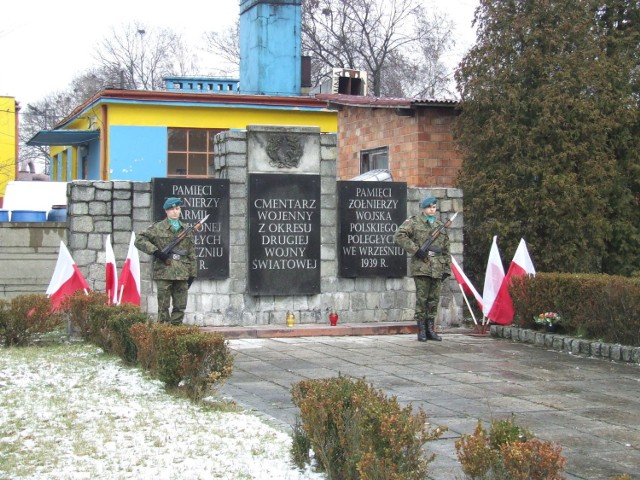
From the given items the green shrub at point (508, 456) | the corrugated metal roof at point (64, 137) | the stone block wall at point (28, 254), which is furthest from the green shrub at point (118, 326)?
the corrugated metal roof at point (64, 137)

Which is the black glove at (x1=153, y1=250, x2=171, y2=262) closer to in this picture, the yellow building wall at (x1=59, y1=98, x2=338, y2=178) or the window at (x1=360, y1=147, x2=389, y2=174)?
the window at (x1=360, y1=147, x2=389, y2=174)

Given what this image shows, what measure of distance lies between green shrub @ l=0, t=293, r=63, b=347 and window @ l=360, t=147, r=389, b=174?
9.42m

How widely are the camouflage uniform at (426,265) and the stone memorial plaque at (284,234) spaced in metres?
1.57

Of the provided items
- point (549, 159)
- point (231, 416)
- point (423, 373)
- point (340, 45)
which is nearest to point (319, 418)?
point (231, 416)

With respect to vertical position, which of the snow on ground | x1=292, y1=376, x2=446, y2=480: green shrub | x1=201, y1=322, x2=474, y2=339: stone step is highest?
x1=292, y1=376, x2=446, y2=480: green shrub

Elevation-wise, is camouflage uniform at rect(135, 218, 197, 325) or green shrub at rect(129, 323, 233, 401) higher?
camouflage uniform at rect(135, 218, 197, 325)

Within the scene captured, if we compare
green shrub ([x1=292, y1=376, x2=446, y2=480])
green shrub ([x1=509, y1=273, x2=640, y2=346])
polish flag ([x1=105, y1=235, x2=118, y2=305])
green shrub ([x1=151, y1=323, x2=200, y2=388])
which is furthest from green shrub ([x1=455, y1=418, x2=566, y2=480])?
polish flag ([x1=105, y1=235, x2=118, y2=305])

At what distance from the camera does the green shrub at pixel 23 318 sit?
37.6 ft

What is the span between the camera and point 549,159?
1575cm

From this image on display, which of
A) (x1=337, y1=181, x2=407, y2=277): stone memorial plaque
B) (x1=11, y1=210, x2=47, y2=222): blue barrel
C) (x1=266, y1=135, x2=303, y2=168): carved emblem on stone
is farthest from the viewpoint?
(x1=11, y1=210, x2=47, y2=222): blue barrel

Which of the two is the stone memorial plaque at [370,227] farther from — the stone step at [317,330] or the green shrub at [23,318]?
the green shrub at [23,318]

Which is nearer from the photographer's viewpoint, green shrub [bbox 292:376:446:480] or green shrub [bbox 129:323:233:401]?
green shrub [bbox 292:376:446:480]

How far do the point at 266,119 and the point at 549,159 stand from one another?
1013 cm

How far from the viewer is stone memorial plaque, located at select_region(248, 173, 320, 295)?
1366 centimetres
